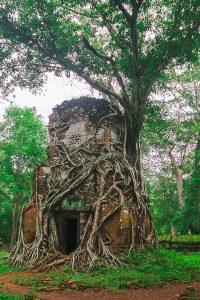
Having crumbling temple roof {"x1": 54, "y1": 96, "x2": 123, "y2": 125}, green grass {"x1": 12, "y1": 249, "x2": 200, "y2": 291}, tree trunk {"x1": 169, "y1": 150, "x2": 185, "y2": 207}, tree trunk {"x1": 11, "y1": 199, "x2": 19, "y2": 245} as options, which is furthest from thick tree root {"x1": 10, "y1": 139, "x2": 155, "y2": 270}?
tree trunk {"x1": 169, "y1": 150, "x2": 185, "y2": 207}

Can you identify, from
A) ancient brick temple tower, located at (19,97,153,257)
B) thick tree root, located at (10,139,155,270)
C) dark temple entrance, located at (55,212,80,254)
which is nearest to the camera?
thick tree root, located at (10,139,155,270)

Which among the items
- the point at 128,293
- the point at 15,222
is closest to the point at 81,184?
the point at 128,293

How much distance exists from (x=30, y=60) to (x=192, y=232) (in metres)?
10.7

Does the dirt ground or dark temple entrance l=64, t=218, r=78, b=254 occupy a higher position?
dark temple entrance l=64, t=218, r=78, b=254

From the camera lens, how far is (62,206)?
10.6 meters

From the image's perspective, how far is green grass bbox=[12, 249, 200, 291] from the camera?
7.22m

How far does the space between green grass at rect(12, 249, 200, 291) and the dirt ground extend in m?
0.25

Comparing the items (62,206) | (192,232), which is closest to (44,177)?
(62,206)

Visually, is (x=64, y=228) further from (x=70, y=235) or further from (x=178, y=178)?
(x=178, y=178)

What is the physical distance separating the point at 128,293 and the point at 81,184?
4.58m

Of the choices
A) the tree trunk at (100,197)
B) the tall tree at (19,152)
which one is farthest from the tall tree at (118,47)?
the tall tree at (19,152)

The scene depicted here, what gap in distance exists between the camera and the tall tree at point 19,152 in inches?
786

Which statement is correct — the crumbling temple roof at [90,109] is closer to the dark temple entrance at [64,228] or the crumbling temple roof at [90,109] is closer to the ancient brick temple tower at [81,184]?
the ancient brick temple tower at [81,184]

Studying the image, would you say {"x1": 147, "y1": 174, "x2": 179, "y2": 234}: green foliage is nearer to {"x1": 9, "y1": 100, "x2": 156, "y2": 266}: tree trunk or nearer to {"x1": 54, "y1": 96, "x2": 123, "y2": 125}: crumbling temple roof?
{"x1": 54, "y1": 96, "x2": 123, "y2": 125}: crumbling temple roof
